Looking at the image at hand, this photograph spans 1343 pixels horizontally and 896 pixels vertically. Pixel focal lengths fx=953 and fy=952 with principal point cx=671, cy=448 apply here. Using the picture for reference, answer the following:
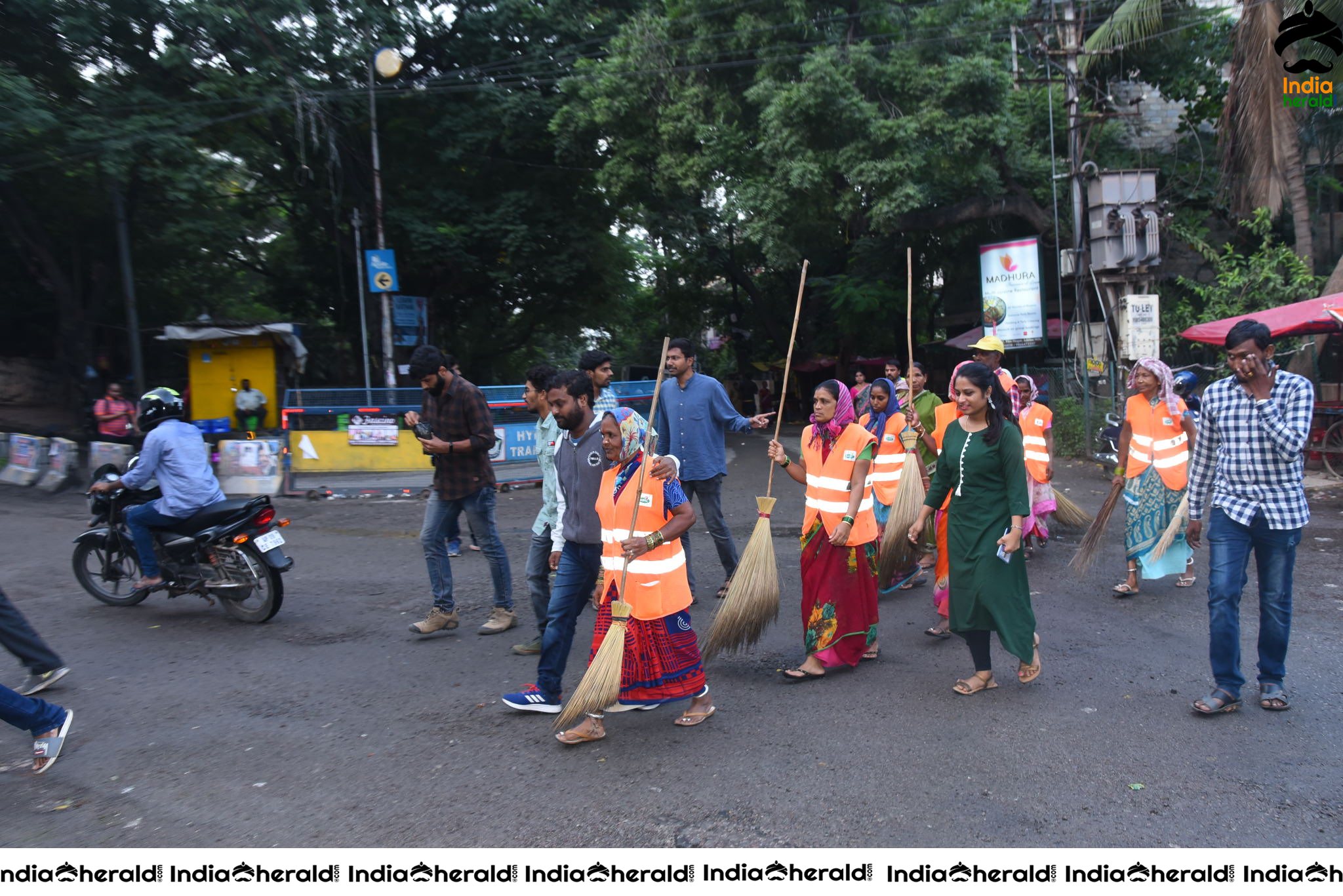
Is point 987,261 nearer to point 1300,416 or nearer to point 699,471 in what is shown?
point 699,471

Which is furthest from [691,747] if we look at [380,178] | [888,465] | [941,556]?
[380,178]

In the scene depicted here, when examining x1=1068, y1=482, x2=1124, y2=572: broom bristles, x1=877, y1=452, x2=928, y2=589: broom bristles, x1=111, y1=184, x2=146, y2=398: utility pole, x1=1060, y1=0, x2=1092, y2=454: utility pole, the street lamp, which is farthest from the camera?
the street lamp

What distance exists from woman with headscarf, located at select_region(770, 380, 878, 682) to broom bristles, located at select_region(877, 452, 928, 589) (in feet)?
2.82

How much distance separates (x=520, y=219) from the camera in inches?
733

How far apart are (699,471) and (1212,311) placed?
11302 millimetres

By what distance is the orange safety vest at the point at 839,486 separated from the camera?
15.5 feet

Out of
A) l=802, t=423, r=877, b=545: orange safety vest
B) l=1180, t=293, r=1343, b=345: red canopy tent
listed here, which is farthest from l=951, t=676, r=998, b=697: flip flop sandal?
l=1180, t=293, r=1343, b=345: red canopy tent

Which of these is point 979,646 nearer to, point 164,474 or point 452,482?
point 452,482

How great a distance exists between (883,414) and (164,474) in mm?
4681

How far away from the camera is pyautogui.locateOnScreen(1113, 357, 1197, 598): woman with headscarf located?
6230 mm

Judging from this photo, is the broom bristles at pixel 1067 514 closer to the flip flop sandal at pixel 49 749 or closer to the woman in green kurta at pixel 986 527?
the woman in green kurta at pixel 986 527

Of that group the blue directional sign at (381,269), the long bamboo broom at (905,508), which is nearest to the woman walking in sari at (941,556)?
the long bamboo broom at (905,508)

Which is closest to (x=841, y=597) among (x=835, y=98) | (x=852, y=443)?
(x=852, y=443)

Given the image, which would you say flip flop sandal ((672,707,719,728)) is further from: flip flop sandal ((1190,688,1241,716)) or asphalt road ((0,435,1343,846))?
flip flop sandal ((1190,688,1241,716))
